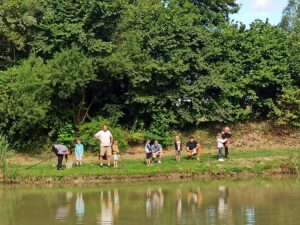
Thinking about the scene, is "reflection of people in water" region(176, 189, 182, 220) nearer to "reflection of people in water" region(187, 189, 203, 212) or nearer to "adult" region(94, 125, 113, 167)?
"reflection of people in water" region(187, 189, 203, 212)

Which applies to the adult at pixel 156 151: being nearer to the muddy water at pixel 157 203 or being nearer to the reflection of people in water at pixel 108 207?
the muddy water at pixel 157 203

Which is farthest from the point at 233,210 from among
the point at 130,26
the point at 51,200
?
the point at 130,26

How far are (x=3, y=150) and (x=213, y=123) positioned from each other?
15.8m

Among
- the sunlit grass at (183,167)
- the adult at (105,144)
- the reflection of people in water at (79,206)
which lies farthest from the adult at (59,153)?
the reflection of people in water at (79,206)

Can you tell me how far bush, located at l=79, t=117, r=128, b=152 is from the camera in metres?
31.2

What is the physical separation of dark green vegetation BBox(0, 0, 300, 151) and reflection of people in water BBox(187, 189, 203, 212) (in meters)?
10.6

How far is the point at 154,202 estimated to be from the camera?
19078mm

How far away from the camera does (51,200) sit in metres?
20.2

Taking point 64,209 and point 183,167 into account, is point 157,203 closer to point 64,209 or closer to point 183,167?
point 64,209

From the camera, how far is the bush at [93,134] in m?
31.2

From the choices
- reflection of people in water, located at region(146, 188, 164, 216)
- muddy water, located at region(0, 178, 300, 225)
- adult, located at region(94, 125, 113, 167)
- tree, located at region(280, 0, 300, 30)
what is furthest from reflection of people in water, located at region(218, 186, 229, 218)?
tree, located at region(280, 0, 300, 30)

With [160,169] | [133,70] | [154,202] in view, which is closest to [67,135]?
[133,70]

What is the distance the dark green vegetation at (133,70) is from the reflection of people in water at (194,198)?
34.6 ft

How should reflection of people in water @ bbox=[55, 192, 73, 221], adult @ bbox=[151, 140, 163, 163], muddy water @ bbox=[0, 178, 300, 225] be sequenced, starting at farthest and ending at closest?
adult @ bbox=[151, 140, 163, 163]
reflection of people in water @ bbox=[55, 192, 73, 221]
muddy water @ bbox=[0, 178, 300, 225]
